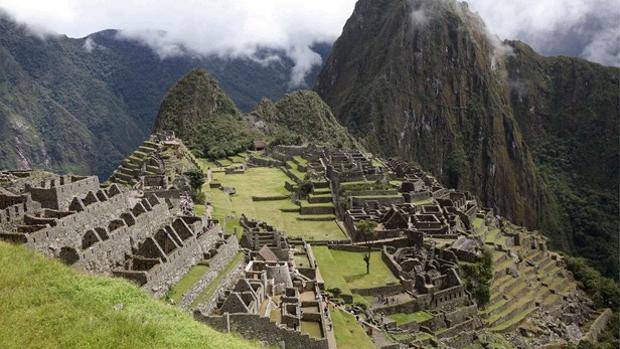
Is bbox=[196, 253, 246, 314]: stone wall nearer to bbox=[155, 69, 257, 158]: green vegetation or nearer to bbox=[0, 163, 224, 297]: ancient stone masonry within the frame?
bbox=[0, 163, 224, 297]: ancient stone masonry

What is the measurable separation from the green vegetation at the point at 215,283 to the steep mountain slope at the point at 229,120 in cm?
7297

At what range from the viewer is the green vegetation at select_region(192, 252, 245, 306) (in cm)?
2625

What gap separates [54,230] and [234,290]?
7.91m

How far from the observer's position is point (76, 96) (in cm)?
10062

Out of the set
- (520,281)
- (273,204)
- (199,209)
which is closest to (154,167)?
(273,204)

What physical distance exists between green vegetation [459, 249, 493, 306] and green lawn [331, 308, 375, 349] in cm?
1563

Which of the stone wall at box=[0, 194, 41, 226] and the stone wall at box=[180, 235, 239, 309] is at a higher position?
the stone wall at box=[0, 194, 41, 226]

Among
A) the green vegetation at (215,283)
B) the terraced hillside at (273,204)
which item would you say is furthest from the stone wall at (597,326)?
the green vegetation at (215,283)

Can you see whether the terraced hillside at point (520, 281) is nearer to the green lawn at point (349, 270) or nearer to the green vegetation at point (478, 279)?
the green vegetation at point (478, 279)

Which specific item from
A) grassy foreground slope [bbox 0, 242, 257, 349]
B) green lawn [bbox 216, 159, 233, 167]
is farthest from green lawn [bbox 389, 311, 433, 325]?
green lawn [bbox 216, 159, 233, 167]

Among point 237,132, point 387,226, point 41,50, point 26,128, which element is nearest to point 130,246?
point 387,226

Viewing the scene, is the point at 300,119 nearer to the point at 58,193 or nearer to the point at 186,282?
the point at 58,193

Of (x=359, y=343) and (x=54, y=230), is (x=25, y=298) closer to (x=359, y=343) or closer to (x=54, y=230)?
(x=54, y=230)

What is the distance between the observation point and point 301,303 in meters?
29.8
